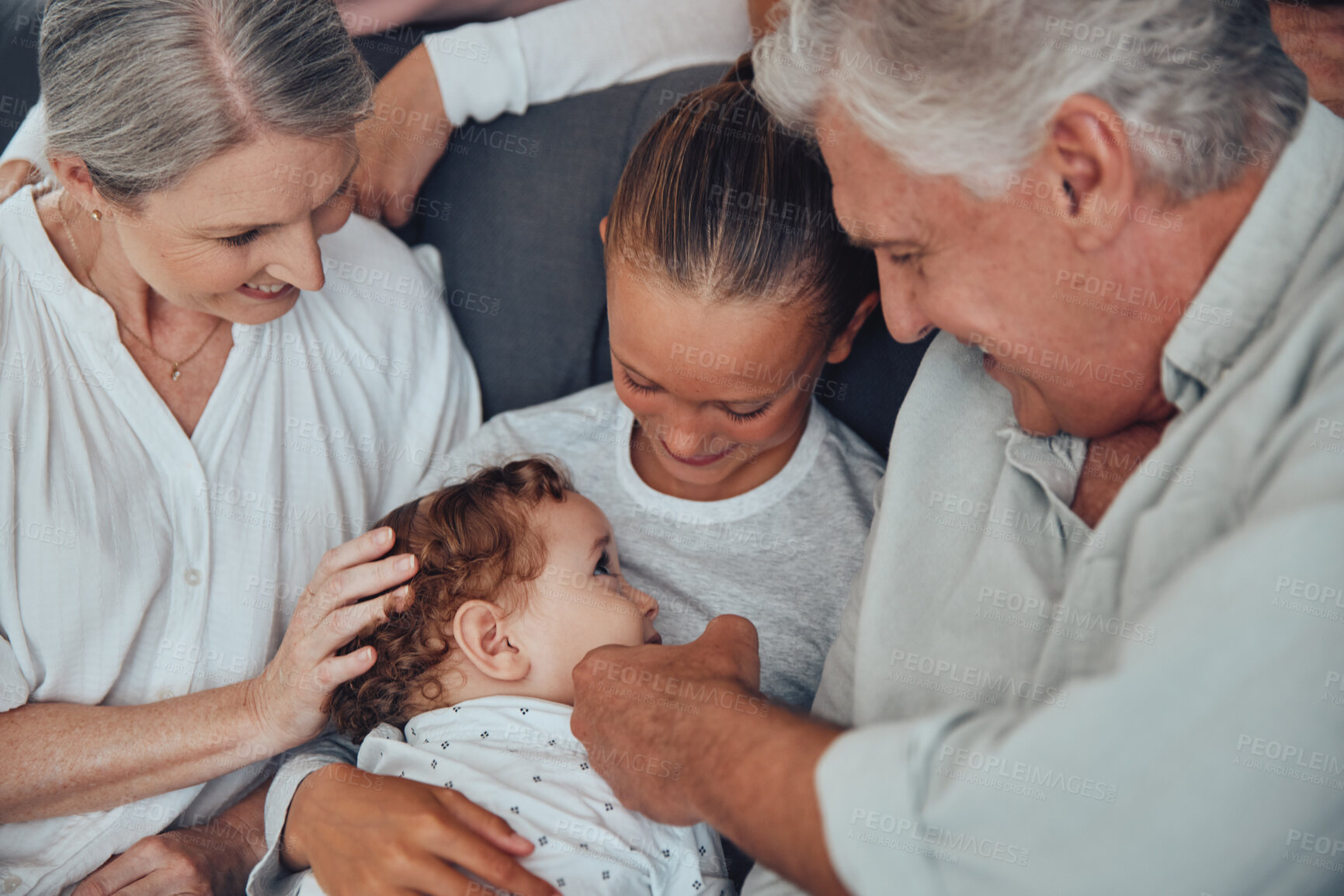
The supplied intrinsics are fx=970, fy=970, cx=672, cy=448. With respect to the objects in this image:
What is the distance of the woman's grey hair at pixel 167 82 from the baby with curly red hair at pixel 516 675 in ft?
2.13

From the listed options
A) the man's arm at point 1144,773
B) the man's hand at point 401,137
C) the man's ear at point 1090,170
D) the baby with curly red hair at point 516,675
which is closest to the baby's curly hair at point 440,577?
the baby with curly red hair at point 516,675

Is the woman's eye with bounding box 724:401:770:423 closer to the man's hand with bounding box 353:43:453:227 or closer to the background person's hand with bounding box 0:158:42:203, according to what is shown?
the man's hand with bounding box 353:43:453:227

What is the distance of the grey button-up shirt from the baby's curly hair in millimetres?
748

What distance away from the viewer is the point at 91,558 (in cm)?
151

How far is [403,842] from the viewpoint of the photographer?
130 cm

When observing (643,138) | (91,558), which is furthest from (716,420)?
(91,558)

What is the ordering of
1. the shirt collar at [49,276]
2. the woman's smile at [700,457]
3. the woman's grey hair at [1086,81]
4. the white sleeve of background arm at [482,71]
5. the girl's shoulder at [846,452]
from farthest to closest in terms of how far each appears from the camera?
the white sleeve of background arm at [482,71], the girl's shoulder at [846,452], the woman's smile at [700,457], the shirt collar at [49,276], the woman's grey hair at [1086,81]

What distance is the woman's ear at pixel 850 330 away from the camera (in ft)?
5.45

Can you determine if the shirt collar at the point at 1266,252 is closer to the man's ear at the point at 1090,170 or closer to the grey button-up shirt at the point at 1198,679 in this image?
the grey button-up shirt at the point at 1198,679

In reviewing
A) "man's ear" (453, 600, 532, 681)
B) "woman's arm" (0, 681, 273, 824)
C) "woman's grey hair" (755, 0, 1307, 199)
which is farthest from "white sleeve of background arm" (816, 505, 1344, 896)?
"woman's arm" (0, 681, 273, 824)

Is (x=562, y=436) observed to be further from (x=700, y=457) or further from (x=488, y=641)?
(x=488, y=641)

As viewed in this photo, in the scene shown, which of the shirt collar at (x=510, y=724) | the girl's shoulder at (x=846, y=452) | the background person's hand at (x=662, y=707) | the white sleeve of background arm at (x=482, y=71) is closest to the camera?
the background person's hand at (x=662, y=707)

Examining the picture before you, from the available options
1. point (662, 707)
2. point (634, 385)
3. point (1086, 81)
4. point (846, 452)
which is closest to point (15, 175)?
point (634, 385)

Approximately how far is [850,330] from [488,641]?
2.63 feet
